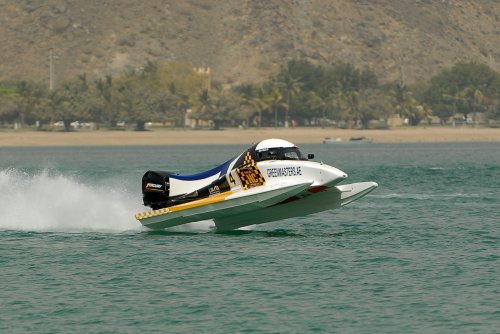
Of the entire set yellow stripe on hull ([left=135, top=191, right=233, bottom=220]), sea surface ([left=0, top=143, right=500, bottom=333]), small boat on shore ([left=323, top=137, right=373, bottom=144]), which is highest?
yellow stripe on hull ([left=135, top=191, right=233, bottom=220])

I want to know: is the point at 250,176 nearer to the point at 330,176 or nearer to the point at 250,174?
the point at 250,174

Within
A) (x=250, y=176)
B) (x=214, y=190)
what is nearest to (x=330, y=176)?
(x=250, y=176)

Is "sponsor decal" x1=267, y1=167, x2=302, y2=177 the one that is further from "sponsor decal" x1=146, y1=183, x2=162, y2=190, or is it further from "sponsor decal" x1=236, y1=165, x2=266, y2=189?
"sponsor decal" x1=146, y1=183, x2=162, y2=190

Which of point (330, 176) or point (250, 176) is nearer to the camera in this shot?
point (330, 176)

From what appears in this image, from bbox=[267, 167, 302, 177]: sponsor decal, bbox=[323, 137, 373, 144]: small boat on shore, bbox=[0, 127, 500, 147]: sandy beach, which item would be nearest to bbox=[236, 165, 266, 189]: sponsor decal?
bbox=[267, 167, 302, 177]: sponsor decal

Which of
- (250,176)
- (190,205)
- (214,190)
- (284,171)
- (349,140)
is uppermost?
(284,171)

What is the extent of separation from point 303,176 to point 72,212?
1105 cm

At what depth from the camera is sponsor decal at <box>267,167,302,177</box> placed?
112 feet

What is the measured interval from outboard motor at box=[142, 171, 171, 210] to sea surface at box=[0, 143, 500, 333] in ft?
4.67

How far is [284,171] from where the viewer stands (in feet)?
112

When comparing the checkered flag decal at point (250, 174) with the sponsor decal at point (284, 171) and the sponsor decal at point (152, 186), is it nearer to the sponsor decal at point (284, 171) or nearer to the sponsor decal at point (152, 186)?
the sponsor decal at point (284, 171)

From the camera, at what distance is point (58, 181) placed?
4084 centimetres

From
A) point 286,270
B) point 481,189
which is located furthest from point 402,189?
point 286,270

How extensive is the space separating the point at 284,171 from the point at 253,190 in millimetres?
1181
